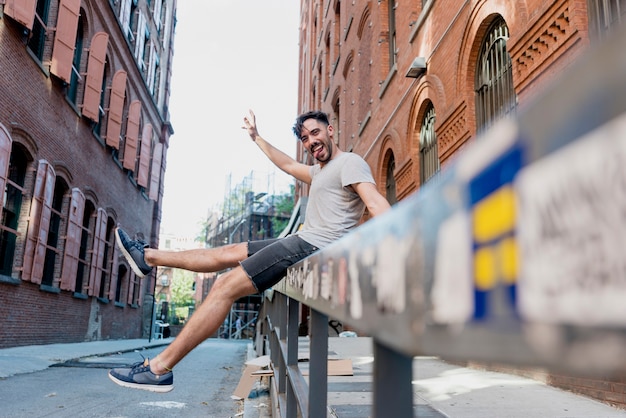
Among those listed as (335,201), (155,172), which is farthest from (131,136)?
(335,201)

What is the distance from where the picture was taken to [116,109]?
17500mm

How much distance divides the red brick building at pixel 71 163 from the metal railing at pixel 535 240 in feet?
35.9

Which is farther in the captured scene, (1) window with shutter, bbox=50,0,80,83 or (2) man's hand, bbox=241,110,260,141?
(1) window with shutter, bbox=50,0,80,83

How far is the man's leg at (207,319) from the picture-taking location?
310cm

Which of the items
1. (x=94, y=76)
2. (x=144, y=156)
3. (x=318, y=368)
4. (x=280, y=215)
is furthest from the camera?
(x=280, y=215)

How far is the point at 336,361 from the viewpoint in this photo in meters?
4.07

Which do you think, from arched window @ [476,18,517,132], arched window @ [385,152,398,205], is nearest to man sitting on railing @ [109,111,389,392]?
arched window @ [476,18,517,132]

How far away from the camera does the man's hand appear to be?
4562 millimetres

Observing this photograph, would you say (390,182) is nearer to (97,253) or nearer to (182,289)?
(97,253)

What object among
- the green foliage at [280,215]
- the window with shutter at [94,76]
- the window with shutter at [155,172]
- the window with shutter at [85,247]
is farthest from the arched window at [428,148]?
the green foliage at [280,215]

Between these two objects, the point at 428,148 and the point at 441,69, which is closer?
the point at 441,69

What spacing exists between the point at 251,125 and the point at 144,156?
1822cm

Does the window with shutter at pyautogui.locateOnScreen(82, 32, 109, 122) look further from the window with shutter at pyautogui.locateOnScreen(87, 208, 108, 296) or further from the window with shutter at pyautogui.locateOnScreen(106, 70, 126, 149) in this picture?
the window with shutter at pyautogui.locateOnScreen(87, 208, 108, 296)

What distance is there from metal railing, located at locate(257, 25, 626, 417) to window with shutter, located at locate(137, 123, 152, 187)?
71.8ft
